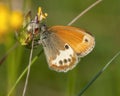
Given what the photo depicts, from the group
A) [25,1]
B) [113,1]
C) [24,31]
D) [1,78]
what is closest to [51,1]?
[113,1]

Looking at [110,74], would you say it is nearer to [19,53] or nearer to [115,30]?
[115,30]

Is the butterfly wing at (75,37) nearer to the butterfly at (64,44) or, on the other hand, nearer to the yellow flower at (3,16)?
the butterfly at (64,44)

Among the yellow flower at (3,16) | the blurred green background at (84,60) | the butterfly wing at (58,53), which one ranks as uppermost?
the yellow flower at (3,16)

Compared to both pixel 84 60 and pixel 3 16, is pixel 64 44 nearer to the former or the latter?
pixel 3 16

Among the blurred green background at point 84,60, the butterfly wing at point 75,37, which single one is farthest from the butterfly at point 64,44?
the blurred green background at point 84,60

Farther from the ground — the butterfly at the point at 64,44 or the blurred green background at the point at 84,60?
the butterfly at the point at 64,44

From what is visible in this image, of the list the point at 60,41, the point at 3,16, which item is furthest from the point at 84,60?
the point at 60,41
